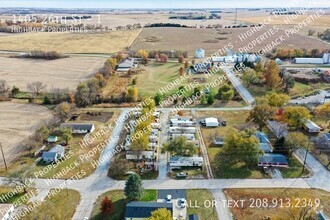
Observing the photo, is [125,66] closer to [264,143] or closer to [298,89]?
[298,89]

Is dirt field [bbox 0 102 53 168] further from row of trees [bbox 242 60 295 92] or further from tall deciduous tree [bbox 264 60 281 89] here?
tall deciduous tree [bbox 264 60 281 89]

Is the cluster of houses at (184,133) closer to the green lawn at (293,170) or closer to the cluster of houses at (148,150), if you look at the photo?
the cluster of houses at (148,150)

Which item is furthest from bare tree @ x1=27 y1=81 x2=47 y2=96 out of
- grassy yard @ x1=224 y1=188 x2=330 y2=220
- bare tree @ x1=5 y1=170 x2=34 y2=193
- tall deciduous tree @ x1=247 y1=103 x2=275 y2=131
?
grassy yard @ x1=224 y1=188 x2=330 y2=220

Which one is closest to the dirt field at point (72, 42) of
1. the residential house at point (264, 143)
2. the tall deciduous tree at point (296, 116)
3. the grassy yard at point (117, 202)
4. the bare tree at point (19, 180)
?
the residential house at point (264, 143)

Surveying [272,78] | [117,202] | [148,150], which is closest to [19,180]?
[117,202]

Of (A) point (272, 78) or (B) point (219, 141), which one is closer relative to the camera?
(B) point (219, 141)

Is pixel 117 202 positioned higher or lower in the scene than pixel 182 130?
lower

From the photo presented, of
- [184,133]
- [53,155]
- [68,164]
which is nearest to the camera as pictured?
[68,164]

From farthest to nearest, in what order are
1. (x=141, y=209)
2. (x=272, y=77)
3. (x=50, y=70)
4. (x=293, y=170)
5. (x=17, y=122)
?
(x=50, y=70), (x=272, y=77), (x=17, y=122), (x=293, y=170), (x=141, y=209)
